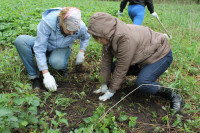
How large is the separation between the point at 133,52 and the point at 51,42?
107cm

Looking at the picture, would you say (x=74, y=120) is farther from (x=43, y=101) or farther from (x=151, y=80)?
(x=151, y=80)

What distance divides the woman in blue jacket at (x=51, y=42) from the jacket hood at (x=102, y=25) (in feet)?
1.12

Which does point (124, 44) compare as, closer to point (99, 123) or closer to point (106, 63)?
point (106, 63)

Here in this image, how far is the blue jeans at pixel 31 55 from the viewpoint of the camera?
205cm

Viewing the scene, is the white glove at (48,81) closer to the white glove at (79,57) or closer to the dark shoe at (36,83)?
the dark shoe at (36,83)

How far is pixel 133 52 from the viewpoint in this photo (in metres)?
1.69

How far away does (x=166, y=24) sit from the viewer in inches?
190

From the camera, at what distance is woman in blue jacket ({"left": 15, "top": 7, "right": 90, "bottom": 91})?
1781 millimetres

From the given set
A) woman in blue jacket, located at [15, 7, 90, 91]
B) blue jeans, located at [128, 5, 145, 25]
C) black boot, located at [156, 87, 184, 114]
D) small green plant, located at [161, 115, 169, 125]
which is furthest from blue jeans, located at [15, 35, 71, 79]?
blue jeans, located at [128, 5, 145, 25]

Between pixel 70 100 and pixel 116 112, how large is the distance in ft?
1.78

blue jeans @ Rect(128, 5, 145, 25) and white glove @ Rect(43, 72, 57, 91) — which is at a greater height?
blue jeans @ Rect(128, 5, 145, 25)

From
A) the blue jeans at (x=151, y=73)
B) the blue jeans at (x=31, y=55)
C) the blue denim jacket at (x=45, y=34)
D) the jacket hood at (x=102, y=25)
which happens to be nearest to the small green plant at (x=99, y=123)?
the blue jeans at (x=151, y=73)

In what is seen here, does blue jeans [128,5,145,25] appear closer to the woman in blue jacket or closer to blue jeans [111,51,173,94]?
the woman in blue jacket

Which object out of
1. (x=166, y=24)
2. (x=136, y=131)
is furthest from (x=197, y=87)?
(x=166, y=24)
